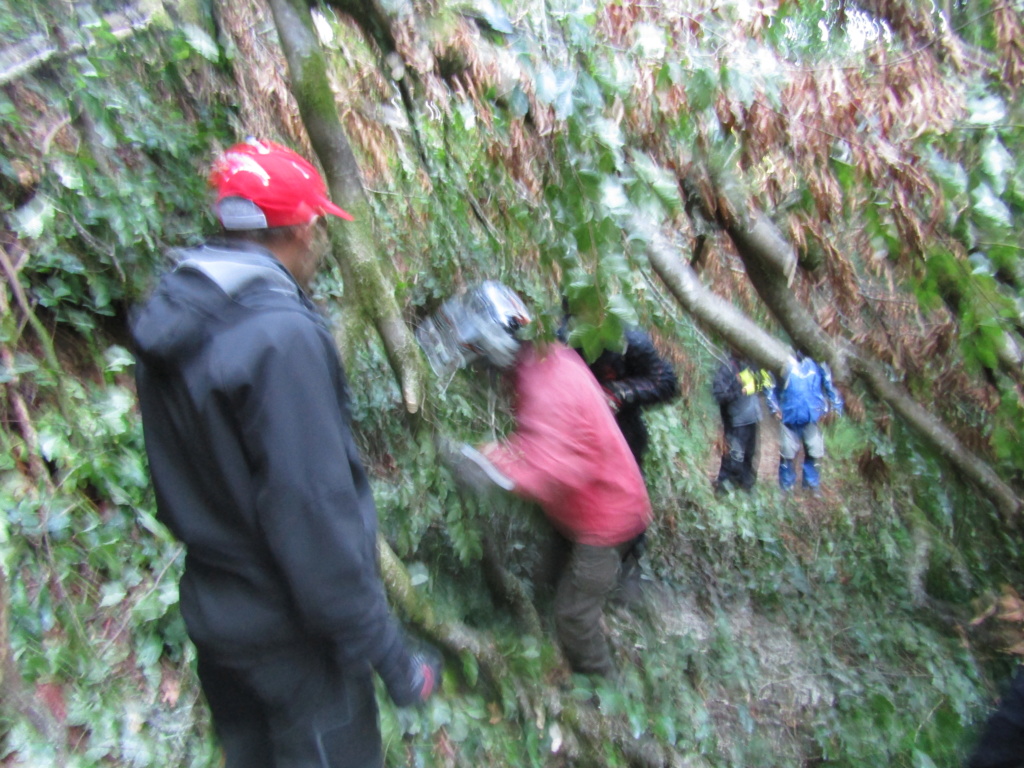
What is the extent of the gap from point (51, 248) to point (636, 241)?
2488 mm

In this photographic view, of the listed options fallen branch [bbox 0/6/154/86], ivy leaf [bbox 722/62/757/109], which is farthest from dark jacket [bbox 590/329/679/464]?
fallen branch [bbox 0/6/154/86]

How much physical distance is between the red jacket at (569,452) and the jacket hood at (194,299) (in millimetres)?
1384

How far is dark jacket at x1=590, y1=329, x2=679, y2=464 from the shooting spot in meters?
3.60

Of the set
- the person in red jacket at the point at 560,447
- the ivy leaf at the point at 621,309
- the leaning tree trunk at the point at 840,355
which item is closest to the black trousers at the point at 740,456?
the leaning tree trunk at the point at 840,355

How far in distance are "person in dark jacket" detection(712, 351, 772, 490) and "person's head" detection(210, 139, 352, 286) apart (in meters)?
4.44

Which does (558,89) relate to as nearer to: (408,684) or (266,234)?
(266,234)

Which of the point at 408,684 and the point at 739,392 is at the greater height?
the point at 408,684

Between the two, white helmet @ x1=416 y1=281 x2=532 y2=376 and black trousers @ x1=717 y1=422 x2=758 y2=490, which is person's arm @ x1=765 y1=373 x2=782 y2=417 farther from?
white helmet @ x1=416 y1=281 x2=532 y2=376

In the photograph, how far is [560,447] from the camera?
260 centimetres

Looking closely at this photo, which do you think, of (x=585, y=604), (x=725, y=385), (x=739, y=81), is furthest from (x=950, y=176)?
(x=725, y=385)

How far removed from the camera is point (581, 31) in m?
2.24

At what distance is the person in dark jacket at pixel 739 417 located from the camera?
5.62 m

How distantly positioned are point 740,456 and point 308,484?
5.12 metres

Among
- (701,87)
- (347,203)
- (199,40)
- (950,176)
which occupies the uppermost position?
(199,40)
